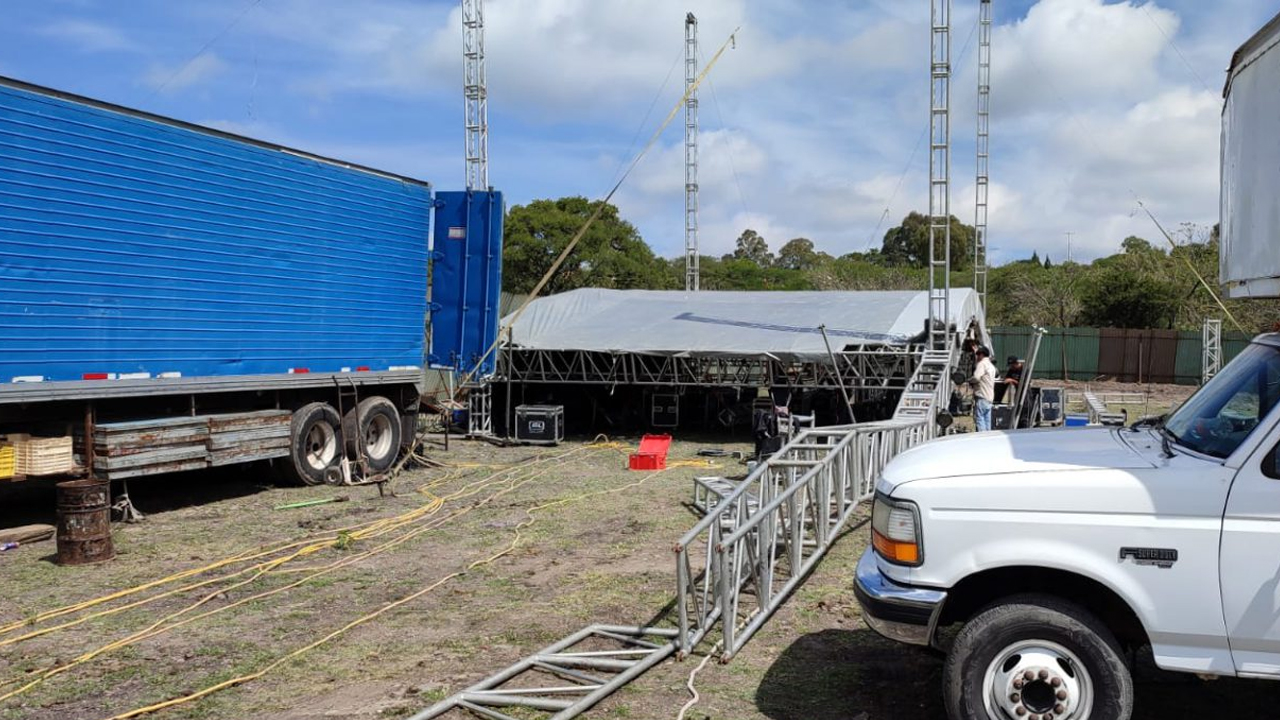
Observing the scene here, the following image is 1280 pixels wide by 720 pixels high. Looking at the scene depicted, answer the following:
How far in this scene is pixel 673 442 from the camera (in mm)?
19734

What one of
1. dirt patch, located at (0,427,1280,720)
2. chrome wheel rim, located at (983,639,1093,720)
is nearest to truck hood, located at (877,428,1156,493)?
chrome wheel rim, located at (983,639,1093,720)

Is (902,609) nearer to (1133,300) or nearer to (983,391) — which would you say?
(983,391)

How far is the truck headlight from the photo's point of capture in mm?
4676

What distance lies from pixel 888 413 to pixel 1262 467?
16396mm

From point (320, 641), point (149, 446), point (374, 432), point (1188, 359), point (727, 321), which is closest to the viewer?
point (320, 641)

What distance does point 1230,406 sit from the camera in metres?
4.82

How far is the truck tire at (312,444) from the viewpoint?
13.2m

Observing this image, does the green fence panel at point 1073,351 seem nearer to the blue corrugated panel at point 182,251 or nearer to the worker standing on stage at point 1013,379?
the worker standing on stage at point 1013,379

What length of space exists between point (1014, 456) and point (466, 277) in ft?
42.3

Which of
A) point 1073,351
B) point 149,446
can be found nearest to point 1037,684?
point 149,446

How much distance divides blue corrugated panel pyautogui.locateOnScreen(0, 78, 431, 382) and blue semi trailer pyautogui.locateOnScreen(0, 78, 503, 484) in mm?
19

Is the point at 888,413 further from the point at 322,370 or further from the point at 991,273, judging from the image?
the point at 991,273

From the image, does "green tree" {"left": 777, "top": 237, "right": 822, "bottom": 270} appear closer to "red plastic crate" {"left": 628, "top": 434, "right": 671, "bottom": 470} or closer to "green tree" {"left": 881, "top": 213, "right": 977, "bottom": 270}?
"green tree" {"left": 881, "top": 213, "right": 977, "bottom": 270}

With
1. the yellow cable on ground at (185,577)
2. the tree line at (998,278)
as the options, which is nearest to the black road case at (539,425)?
the yellow cable on ground at (185,577)
